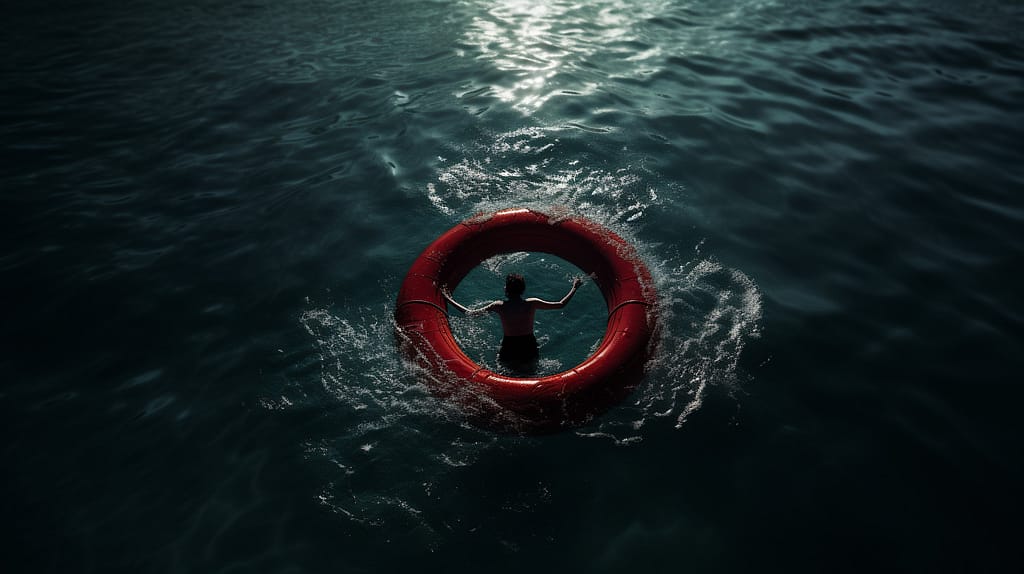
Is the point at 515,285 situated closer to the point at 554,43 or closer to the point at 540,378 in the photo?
the point at 540,378

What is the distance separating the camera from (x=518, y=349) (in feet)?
15.2

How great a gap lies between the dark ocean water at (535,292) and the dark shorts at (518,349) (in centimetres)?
33

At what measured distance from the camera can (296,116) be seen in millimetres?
8344

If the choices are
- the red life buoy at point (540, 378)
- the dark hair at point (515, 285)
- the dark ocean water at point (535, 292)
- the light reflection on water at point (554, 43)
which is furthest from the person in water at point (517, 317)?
the light reflection on water at point (554, 43)

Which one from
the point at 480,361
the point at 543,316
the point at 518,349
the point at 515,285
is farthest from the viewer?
the point at 543,316

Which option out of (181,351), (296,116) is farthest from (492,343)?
(296,116)

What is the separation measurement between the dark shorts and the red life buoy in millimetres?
347

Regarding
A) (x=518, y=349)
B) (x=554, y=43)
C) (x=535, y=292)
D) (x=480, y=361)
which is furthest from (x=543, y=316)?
(x=554, y=43)

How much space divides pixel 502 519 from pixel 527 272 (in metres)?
2.72

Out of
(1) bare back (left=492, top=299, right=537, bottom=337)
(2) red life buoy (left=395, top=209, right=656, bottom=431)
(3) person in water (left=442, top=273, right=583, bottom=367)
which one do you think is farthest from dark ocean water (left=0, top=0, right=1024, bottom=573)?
(1) bare back (left=492, top=299, right=537, bottom=337)

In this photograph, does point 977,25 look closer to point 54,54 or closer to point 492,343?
point 492,343

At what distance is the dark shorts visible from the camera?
4.59 meters

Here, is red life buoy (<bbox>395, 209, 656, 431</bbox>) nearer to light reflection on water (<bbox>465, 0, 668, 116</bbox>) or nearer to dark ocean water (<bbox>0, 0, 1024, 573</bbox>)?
dark ocean water (<bbox>0, 0, 1024, 573</bbox>)

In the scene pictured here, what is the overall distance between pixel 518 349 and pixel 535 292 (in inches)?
38.2
